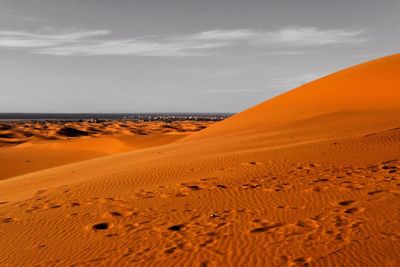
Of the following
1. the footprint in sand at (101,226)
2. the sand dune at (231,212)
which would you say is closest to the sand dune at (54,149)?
the sand dune at (231,212)

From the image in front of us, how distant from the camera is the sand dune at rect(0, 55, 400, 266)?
5.59 m

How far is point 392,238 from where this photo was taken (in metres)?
5.59

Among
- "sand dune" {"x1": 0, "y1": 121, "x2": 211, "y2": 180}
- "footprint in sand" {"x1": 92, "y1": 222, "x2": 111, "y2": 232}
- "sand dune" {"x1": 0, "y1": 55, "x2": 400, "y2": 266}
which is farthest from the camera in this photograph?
"sand dune" {"x1": 0, "y1": 121, "x2": 211, "y2": 180}

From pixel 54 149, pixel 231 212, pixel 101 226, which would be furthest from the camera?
pixel 54 149

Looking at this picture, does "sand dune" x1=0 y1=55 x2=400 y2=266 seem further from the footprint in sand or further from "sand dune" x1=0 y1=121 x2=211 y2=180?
"sand dune" x1=0 y1=121 x2=211 y2=180

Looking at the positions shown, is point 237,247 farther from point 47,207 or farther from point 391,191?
point 47,207

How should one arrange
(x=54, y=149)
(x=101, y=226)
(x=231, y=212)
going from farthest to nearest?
1. (x=54, y=149)
2. (x=231, y=212)
3. (x=101, y=226)

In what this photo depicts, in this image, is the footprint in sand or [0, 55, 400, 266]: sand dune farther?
the footprint in sand

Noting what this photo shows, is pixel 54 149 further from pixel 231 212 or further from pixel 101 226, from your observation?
pixel 231 212

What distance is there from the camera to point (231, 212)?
7281 mm

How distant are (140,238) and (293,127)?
13937 millimetres

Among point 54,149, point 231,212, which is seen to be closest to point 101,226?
point 231,212

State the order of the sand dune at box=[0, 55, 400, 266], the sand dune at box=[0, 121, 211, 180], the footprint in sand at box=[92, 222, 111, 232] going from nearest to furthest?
1. the sand dune at box=[0, 55, 400, 266]
2. the footprint in sand at box=[92, 222, 111, 232]
3. the sand dune at box=[0, 121, 211, 180]

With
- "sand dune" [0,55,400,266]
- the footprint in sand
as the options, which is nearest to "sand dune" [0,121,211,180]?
"sand dune" [0,55,400,266]
